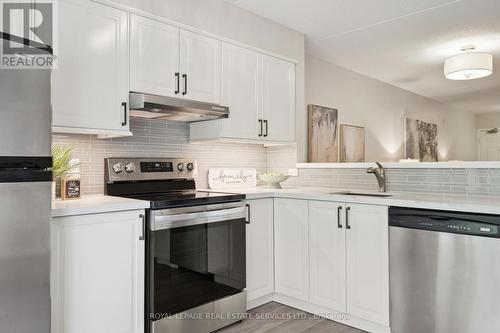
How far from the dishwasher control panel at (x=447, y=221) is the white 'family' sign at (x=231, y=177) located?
154 centimetres

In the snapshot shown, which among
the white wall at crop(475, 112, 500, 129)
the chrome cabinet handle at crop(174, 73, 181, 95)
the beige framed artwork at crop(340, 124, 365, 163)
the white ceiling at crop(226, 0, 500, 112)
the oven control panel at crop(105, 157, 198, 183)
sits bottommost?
the oven control panel at crop(105, 157, 198, 183)

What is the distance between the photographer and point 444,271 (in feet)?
6.83

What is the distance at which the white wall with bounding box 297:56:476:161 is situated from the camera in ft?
14.4

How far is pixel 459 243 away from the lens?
202cm

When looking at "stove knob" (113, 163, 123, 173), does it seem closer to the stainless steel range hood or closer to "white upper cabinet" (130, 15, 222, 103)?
the stainless steel range hood

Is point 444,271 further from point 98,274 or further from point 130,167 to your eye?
point 130,167

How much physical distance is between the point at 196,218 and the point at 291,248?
920 millimetres

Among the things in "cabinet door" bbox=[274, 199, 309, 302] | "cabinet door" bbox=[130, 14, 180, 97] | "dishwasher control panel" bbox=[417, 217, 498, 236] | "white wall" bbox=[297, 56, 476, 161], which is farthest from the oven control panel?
"dishwasher control panel" bbox=[417, 217, 498, 236]

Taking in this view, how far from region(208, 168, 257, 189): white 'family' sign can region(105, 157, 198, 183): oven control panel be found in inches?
9.3

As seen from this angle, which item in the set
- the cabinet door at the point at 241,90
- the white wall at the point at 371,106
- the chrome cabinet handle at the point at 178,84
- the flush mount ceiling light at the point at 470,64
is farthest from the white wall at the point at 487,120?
the chrome cabinet handle at the point at 178,84

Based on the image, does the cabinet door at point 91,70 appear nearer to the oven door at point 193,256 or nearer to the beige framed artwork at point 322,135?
the oven door at point 193,256

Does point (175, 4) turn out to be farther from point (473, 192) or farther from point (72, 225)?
point (473, 192)

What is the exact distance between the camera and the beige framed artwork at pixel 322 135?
13.5 feet

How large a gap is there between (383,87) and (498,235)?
4.15 m
